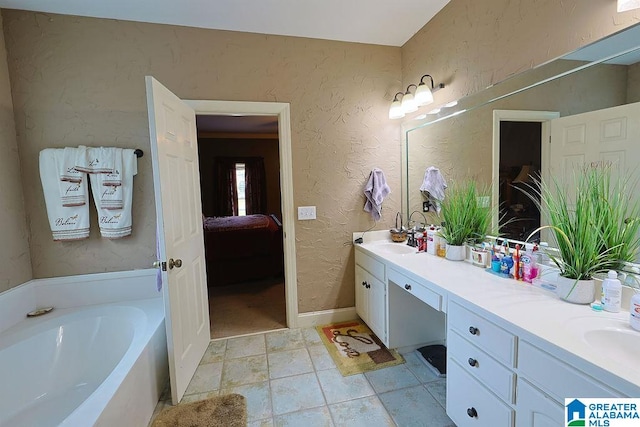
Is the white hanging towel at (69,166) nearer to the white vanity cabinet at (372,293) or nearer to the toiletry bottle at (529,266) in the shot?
the white vanity cabinet at (372,293)

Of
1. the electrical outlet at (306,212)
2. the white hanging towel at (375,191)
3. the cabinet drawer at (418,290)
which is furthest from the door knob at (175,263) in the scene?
the white hanging towel at (375,191)

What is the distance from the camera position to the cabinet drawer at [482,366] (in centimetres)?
117

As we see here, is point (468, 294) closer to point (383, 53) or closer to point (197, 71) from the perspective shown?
point (383, 53)

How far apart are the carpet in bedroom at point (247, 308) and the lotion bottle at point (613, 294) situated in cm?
234

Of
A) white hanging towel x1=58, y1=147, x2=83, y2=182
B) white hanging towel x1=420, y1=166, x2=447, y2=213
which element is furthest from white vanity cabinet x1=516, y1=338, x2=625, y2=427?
white hanging towel x1=58, y1=147, x2=83, y2=182

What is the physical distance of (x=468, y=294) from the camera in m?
1.42

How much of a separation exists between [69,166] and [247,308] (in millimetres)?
2048

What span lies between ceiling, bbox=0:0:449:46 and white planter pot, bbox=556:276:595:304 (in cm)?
201

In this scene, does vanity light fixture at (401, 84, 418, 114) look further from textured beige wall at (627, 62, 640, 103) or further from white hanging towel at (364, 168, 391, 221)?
textured beige wall at (627, 62, 640, 103)

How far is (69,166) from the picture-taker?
2.14 m

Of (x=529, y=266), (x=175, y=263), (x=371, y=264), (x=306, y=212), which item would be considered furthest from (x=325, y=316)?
(x=529, y=266)

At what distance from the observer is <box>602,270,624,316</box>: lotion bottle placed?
3.86ft

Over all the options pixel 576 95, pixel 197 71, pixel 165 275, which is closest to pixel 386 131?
pixel 576 95

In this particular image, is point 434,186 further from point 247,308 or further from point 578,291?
point 247,308
